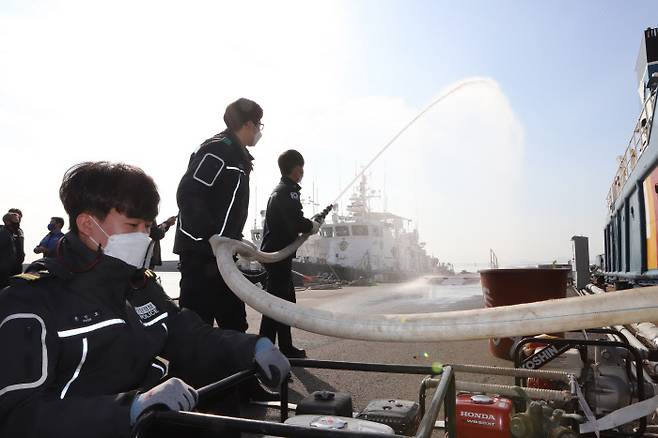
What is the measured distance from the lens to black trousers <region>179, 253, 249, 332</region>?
10.2 feet

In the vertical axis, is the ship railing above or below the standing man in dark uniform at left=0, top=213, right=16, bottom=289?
above

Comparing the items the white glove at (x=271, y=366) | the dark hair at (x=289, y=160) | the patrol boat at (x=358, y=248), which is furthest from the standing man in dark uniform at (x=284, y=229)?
the patrol boat at (x=358, y=248)

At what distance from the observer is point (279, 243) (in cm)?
454

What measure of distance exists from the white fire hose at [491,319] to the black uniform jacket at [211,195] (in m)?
1.43

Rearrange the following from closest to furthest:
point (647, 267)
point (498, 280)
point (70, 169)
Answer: point (70, 169), point (498, 280), point (647, 267)

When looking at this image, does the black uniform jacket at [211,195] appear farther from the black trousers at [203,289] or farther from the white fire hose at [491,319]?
the white fire hose at [491,319]

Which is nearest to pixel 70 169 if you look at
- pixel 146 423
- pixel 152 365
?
pixel 152 365

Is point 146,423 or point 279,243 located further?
point 279,243

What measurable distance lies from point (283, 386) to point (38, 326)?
1128 mm

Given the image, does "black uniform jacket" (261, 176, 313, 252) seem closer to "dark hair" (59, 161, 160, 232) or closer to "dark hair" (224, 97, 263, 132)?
"dark hair" (224, 97, 263, 132)

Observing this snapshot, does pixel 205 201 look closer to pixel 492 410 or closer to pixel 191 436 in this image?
pixel 191 436

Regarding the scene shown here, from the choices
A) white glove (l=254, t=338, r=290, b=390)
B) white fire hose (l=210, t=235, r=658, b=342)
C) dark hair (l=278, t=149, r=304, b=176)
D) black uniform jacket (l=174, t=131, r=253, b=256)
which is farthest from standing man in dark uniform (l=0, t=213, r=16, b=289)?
white fire hose (l=210, t=235, r=658, b=342)

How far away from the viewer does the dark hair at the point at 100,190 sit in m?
1.63

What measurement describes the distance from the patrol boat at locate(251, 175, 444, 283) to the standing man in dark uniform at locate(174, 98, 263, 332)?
24.6 metres
